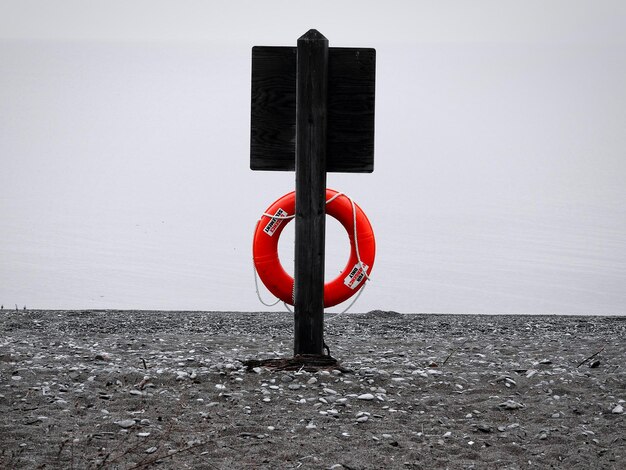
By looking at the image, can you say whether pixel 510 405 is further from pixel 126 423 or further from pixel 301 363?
pixel 126 423

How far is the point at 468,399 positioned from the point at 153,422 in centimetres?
161

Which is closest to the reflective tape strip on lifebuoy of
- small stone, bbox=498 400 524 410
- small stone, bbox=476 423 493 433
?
small stone, bbox=498 400 524 410

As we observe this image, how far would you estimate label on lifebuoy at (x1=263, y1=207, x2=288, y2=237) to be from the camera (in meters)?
6.00

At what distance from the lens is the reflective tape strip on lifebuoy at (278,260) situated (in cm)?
600

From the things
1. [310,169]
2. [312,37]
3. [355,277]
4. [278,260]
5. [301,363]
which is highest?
[312,37]

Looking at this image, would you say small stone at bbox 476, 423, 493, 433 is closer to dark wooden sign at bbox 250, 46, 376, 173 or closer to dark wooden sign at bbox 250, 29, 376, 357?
dark wooden sign at bbox 250, 29, 376, 357

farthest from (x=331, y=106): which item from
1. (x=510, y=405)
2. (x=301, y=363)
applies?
(x=510, y=405)

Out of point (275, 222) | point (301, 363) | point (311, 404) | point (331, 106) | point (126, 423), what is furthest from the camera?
point (275, 222)

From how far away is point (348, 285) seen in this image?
6.04 metres

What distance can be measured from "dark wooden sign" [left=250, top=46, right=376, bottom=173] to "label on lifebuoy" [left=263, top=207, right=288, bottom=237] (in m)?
0.66

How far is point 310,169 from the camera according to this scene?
5215 millimetres

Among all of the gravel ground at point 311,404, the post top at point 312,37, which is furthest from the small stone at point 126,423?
the post top at point 312,37

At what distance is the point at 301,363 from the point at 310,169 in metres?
1.10

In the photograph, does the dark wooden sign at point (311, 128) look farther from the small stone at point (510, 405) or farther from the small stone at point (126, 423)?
the small stone at point (126, 423)
